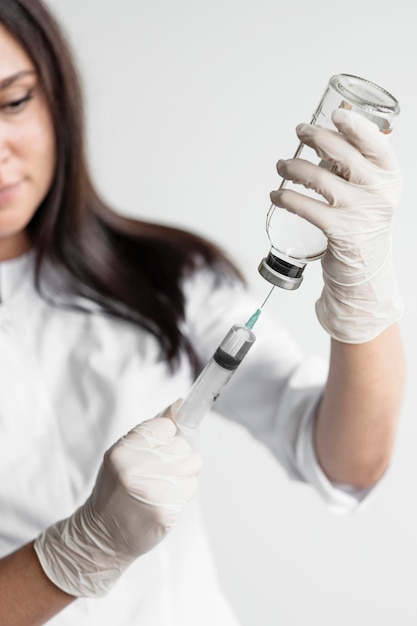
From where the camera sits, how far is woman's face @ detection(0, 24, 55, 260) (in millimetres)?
1313

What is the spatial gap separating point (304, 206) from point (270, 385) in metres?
0.61

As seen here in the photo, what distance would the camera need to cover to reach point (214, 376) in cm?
108

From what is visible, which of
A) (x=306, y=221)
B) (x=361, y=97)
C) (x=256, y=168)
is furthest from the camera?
(x=256, y=168)

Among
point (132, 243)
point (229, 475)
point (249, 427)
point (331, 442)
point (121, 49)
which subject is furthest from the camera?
point (229, 475)

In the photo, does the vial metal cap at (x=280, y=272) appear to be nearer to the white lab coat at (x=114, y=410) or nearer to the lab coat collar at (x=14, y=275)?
the white lab coat at (x=114, y=410)

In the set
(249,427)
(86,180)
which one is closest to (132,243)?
(86,180)

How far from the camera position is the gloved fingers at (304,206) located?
0.93 metres

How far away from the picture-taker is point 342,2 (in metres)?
1.81

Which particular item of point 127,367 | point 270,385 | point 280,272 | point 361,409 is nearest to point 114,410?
point 127,367

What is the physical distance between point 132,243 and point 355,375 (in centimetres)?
65

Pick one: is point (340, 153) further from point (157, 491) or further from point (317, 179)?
point (157, 491)

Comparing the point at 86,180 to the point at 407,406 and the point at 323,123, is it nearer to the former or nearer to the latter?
the point at 323,123

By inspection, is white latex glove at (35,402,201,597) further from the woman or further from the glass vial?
the glass vial

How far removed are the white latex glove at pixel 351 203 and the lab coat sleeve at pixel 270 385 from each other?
1.12 ft
